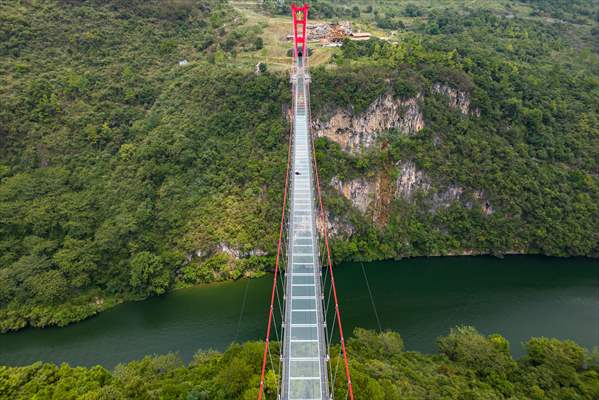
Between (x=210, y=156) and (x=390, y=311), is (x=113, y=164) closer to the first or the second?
(x=210, y=156)

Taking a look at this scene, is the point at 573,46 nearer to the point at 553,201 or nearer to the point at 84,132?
the point at 553,201

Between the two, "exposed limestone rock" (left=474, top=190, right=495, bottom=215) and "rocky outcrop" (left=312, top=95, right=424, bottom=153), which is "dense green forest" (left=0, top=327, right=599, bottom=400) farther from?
"rocky outcrop" (left=312, top=95, right=424, bottom=153)

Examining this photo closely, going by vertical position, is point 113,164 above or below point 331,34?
below

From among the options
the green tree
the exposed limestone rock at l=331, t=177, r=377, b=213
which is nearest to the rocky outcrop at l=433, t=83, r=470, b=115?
the exposed limestone rock at l=331, t=177, r=377, b=213

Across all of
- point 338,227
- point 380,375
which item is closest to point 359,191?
point 338,227

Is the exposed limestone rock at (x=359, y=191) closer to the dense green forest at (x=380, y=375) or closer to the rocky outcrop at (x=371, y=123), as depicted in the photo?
the rocky outcrop at (x=371, y=123)

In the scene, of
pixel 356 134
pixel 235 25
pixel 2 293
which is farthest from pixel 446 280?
pixel 235 25
